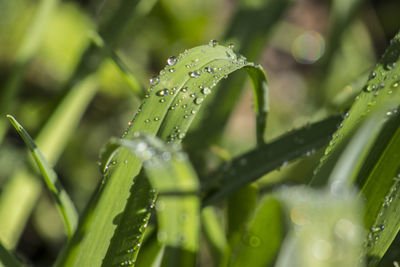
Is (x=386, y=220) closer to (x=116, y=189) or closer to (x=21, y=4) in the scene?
(x=116, y=189)

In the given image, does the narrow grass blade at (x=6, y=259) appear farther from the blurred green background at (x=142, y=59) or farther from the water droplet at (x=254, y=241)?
the blurred green background at (x=142, y=59)

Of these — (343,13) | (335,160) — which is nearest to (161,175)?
(335,160)

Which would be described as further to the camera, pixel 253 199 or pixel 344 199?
pixel 253 199

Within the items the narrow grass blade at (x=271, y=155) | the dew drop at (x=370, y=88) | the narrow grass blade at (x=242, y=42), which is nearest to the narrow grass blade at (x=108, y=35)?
the narrow grass blade at (x=242, y=42)

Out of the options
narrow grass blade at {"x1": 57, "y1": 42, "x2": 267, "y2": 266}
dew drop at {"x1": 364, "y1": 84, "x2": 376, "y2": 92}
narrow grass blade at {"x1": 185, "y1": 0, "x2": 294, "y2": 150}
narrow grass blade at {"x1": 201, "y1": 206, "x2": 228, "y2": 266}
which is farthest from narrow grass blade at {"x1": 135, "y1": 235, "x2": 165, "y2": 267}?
narrow grass blade at {"x1": 185, "y1": 0, "x2": 294, "y2": 150}

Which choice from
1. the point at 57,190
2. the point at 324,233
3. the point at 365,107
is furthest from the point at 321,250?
the point at 57,190

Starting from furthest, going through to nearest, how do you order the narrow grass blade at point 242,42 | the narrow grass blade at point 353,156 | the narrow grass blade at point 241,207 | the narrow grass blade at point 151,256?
the narrow grass blade at point 242,42
the narrow grass blade at point 241,207
the narrow grass blade at point 151,256
the narrow grass blade at point 353,156
